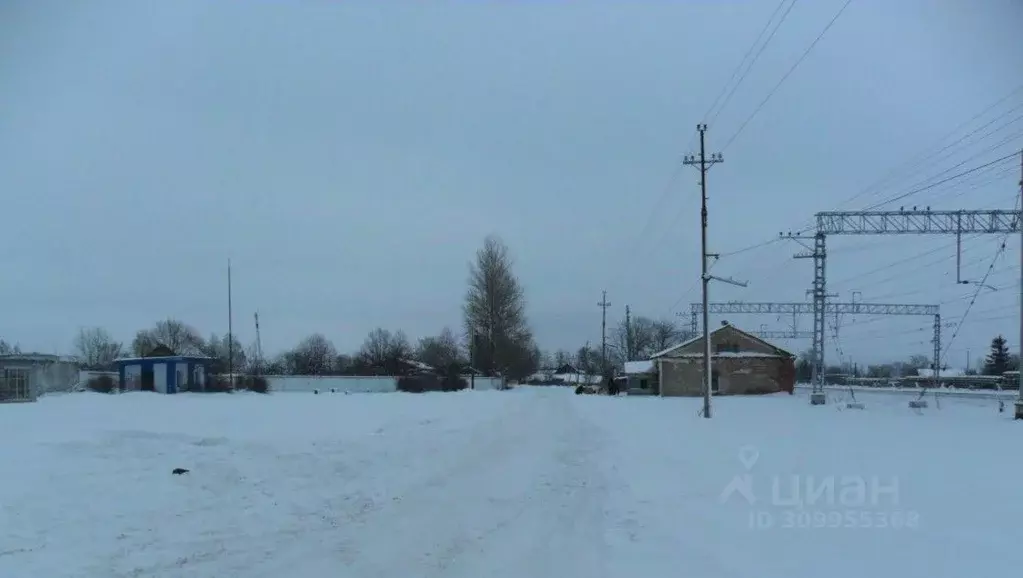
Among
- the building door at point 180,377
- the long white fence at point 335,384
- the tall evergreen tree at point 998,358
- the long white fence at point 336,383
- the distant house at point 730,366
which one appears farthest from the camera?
the tall evergreen tree at point 998,358

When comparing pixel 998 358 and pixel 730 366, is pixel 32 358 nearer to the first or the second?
pixel 730 366

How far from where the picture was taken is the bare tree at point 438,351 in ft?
372

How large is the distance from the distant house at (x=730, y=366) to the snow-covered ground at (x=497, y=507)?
159 ft

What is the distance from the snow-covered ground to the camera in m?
7.79

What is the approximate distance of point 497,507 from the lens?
11.2m

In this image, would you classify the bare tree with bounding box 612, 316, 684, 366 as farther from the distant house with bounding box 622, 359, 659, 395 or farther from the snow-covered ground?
the snow-covered ground

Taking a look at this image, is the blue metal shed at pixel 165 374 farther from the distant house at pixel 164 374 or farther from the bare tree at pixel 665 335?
the bare tree at pixel 665 335

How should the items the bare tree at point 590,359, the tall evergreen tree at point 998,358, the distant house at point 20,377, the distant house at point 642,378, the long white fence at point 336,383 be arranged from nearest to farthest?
the distant house at point 20,377
the long white fence at point 336,383
the distant house at point 642,378
the tall evergreen tree at point 998,358
the bare tree at point 590,359

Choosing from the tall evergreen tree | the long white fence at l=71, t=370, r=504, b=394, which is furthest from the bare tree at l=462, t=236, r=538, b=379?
the tall evergreen tree

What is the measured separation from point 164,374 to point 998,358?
110166 mm

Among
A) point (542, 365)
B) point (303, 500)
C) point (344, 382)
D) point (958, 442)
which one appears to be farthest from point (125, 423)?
point (542, 365)

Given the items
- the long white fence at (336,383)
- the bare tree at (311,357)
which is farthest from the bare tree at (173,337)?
the long white fence at (336,383)

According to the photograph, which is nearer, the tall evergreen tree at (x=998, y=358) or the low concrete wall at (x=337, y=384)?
the low concrete wall at (x=337, y=384)

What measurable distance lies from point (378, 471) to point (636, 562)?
8.07 meters
